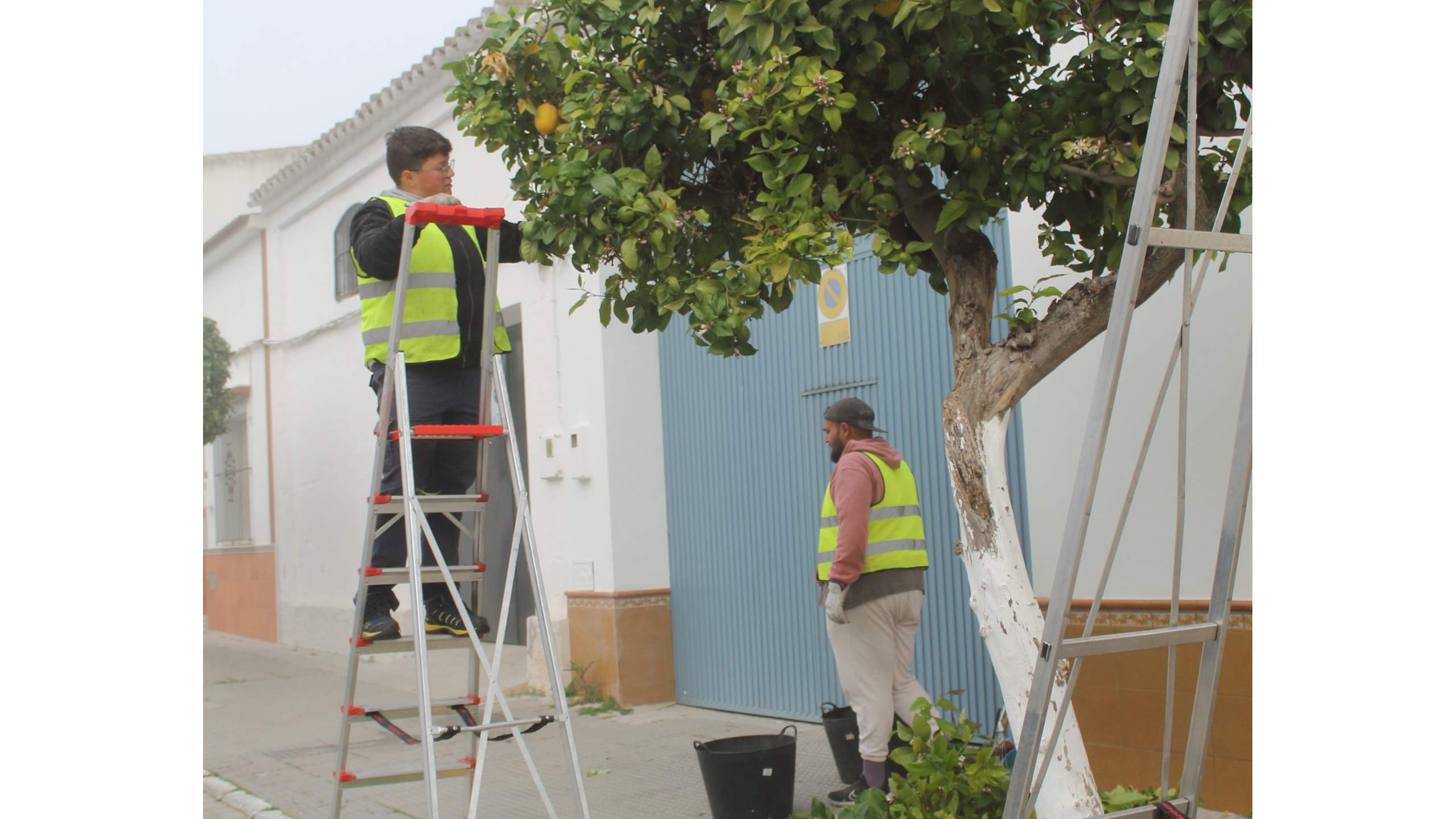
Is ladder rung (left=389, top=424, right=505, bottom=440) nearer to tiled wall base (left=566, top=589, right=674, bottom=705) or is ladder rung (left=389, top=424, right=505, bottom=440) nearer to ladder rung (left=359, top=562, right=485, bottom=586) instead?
ladder rung (left=359, top=562, right=485, bottom=586)

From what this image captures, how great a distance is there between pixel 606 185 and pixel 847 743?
10.9 ft

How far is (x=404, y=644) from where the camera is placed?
14.5 ft

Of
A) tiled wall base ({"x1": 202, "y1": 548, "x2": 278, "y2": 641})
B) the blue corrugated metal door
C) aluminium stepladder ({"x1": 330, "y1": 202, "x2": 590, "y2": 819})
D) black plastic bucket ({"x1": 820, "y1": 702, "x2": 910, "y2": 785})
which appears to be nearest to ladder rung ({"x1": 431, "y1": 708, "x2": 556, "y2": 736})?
aluminium stepladder ({"x1": 330, "y1": 202, "x2": 590, "y2": 819})

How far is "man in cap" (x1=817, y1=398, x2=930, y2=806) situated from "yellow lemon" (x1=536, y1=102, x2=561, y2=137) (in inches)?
89.3

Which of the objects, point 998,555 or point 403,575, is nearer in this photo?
point 998,555

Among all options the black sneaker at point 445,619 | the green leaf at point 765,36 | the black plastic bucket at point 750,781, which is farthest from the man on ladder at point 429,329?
the black plastic bucket at point 750,781

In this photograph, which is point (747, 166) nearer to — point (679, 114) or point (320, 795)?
point (679, 114)

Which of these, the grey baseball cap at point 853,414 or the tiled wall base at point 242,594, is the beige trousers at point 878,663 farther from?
the tiled wall base at point 242,594

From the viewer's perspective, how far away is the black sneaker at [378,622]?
14.6 feet

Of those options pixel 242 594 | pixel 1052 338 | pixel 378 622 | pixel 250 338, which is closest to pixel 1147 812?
pixel 1052 338

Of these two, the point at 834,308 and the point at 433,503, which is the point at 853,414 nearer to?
the point at 834,308

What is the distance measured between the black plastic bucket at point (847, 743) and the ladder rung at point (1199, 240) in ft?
11.6

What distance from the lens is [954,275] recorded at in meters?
4.42

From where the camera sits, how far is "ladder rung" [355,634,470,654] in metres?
4.34
